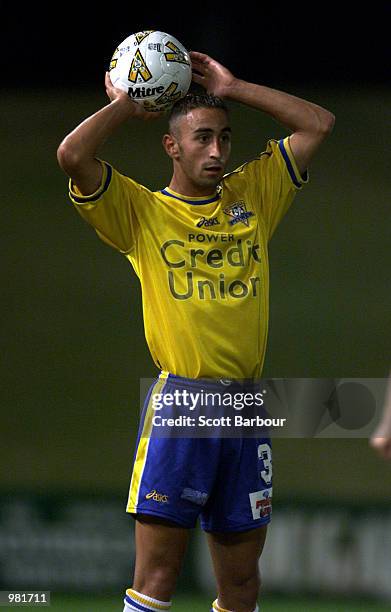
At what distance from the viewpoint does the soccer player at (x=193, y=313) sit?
126 inches

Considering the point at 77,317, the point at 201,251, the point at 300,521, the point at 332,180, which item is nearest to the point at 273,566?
the point at 300,521

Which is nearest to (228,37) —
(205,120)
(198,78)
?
(198,78)

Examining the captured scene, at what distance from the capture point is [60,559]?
5.11 m

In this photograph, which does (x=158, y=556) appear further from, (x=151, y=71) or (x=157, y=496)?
(x=151, y=71)

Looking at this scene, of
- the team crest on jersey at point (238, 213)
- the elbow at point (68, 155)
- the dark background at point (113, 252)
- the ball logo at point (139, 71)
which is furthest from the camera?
the dark background at point (113, 252)

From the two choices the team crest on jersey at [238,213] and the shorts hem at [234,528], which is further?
the team crest on jersey at [238,213]

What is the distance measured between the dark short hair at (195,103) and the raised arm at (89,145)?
19 centimetres

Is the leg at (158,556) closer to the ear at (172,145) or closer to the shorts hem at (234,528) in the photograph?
the shorts hem at (234,528)

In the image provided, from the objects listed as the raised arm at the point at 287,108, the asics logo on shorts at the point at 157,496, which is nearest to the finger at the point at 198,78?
the raised arm at the point at 287,108

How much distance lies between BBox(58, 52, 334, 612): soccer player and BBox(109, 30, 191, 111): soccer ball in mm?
41

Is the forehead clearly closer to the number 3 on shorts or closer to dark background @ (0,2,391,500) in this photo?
the number 3 on shorts

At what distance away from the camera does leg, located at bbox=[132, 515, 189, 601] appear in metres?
3.19

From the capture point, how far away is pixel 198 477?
3211 mm

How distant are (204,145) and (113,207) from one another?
12.8 inches
